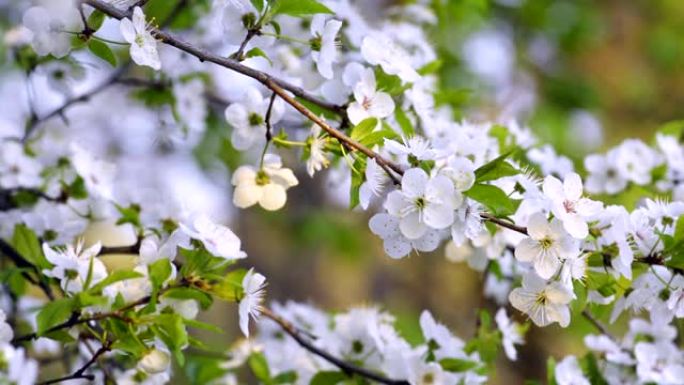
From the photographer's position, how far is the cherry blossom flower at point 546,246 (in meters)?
1.09

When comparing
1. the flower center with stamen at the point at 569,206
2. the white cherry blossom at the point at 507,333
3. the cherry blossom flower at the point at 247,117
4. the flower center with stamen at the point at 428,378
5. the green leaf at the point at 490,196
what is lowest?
the flower center with stamen at the point at 428,378

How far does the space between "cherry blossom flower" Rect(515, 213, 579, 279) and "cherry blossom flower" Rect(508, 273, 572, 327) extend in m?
0.04

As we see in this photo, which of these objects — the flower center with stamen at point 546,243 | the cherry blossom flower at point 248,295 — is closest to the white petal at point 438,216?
the flower center with stamen at point 546,243

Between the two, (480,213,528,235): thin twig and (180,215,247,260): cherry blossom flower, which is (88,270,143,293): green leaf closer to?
(180,215,247,260): cherry blossom flower

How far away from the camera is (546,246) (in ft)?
3.59

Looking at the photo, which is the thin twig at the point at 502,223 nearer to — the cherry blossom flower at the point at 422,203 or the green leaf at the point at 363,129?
the cherry blossom flower at the point at 422,203

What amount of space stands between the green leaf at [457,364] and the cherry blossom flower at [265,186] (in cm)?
39

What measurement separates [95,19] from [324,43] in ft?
1.01

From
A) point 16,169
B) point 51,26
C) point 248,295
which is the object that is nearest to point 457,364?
point 248,295

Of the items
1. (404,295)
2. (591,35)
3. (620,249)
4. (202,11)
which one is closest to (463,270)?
(404,295)

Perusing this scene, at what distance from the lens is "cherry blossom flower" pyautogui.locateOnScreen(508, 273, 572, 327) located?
1134 mm

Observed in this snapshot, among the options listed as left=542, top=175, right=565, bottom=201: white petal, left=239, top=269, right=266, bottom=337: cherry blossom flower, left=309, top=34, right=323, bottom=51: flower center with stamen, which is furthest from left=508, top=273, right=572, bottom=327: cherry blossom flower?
left=309, top=34, right=323, bottom=51: flower center with stamen

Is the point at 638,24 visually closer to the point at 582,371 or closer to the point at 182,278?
the point at 582,371

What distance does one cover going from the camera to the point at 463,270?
460 cm
